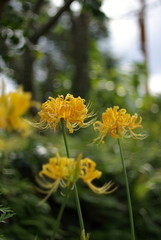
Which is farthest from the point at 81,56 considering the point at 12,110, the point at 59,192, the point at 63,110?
the point at 12,110

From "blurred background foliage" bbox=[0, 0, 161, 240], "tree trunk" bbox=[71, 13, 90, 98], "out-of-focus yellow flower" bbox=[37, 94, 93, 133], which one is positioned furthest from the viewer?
"tree trunk" bbox=[71, 13, 90, 98]

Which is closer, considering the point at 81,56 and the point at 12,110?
the point at 12,110

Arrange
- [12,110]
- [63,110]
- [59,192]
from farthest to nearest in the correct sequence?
[59,192], [63,110], [12,110]

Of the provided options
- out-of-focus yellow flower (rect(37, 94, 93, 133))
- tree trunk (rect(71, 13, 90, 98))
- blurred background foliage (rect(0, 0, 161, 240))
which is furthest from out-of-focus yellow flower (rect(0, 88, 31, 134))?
tree trunk (rect(71, 13, 90, 98))

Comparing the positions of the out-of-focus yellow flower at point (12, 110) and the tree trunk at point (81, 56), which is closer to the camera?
the out-of-focus yellow flower at point (12, 110)

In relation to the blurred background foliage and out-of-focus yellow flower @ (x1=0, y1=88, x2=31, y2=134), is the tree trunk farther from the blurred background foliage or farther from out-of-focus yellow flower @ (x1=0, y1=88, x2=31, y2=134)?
out-of-focus yellow flower @ (x1=0, y1=88, x2=31, y2=134)

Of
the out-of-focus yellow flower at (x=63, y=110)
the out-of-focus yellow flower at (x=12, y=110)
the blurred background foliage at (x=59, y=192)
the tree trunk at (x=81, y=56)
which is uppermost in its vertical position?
the tree trunk at (x=81, y=56)

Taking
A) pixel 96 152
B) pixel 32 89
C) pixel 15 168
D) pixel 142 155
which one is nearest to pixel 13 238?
pixel 15 168

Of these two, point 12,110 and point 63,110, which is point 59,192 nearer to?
point 63,110

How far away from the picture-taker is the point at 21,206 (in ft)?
6.33

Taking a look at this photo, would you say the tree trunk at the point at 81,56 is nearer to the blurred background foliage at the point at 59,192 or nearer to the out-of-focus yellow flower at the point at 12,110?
the blurred background foliage at the point at 59,192

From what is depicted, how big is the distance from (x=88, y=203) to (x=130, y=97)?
2215 millimetres

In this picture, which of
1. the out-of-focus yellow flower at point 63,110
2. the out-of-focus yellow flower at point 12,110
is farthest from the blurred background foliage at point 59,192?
the out-of-focus yellow flower at point 12,110

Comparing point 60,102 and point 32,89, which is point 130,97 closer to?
point 32,89
